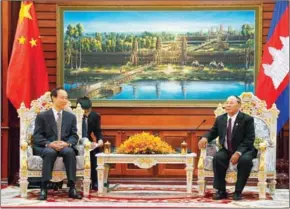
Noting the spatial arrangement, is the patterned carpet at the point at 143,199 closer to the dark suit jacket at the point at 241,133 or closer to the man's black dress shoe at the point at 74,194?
the man's black dress shoe at the point at 74,194

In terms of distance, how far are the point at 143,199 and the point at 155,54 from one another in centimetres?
291

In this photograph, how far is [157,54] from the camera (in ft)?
31.9

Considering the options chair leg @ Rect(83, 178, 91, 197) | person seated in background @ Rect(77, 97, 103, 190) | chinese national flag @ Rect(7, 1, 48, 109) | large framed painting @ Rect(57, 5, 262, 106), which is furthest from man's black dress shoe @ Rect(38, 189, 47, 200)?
large framed painting @ Rect(57, 5, 262, 106)

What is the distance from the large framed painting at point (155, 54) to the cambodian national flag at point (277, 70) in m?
0.59

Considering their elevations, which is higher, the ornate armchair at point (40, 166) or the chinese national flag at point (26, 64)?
the chinese national flag at point (26, 64)

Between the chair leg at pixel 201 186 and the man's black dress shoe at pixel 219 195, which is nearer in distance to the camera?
the man's black dress shoe at pixel 219 195

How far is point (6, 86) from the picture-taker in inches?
353

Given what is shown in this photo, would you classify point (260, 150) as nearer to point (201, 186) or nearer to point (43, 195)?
point (201, 186)

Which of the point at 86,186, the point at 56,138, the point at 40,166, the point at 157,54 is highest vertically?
the point at 157,54

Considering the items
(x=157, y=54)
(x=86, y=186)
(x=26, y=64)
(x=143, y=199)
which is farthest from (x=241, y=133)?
(x=26, y=64)

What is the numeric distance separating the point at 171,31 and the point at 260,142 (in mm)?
2584

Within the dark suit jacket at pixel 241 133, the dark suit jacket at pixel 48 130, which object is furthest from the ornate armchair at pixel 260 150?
the dark suit jacket at pixel 48 130

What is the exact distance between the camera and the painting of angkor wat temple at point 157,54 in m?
9.62

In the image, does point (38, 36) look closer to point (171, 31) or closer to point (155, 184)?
point (171, 31)
